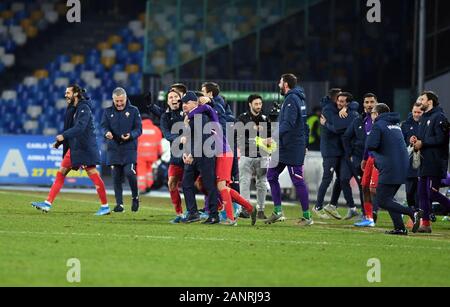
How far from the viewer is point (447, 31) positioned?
34938 mm

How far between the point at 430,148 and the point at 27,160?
1712 cm

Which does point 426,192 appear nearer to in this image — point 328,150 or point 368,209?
point 368,209

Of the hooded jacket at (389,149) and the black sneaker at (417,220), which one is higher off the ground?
the hooded jacket at (389,149)

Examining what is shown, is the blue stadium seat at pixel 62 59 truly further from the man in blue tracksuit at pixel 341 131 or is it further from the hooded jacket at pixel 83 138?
the hooded jacket at pixel 83 138

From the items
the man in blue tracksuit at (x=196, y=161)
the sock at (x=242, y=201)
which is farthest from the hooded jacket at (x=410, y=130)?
the man in blue tracksuit at (x=196, y=161)

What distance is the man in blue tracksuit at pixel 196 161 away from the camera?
64.0ft

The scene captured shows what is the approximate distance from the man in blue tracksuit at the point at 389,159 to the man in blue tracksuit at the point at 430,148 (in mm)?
798

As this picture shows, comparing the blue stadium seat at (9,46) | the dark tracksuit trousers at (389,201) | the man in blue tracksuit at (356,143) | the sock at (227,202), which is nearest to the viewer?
the dark tracksuit trousers at (389,201)

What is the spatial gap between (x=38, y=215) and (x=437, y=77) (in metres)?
16.4

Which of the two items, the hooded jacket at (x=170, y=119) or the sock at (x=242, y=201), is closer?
the sock at (x=242, y=201)

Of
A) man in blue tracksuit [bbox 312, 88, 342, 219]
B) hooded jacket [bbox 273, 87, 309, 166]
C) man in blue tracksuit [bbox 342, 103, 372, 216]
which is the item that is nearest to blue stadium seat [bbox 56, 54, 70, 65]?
man in blue tracksuit [bbox 312, 88, 342, 219]

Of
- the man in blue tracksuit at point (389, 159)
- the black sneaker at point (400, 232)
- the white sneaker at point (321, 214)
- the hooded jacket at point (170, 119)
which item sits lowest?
the white sneaker at point (321, 214)

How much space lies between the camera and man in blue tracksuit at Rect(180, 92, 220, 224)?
64.0ft
